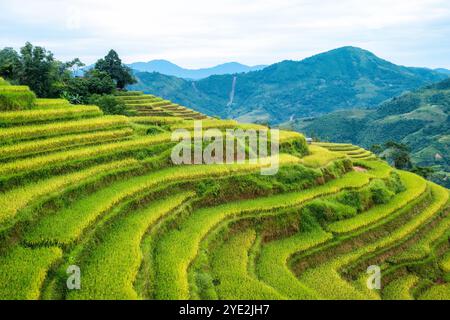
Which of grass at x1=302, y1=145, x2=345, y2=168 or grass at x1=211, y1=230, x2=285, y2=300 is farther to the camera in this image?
grass at x1=302, y1=145, x2=345, y2=168

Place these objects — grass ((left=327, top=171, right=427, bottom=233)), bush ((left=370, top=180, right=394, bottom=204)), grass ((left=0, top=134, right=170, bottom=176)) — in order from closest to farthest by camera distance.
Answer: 1. grass ((left=0, top=134, right=170, bottom=176))
2. grass ((left=327, top=171, right=427, bottom=233))
3. bush ((left=370, top=180, right=394, bottom=204))

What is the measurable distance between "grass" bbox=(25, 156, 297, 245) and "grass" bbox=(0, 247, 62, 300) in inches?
17.2

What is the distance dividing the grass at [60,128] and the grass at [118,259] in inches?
192

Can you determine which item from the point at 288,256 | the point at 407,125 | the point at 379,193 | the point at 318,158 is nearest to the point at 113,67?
the point at 318,158

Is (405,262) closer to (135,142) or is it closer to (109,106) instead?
(135,142)

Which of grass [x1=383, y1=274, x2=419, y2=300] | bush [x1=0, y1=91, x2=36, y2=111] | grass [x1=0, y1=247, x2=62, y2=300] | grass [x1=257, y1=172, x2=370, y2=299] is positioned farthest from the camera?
bush [x1=0, y1=91, x2=36, y2=111]

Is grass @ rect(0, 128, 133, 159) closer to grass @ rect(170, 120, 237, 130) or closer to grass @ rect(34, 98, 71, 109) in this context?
grass @ rect(34, 98, 71, 109)

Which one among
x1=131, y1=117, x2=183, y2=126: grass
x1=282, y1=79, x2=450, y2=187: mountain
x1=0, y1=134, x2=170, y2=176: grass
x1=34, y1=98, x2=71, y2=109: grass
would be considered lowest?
x1=282, y1=79, x2=450, y2=187: mountain

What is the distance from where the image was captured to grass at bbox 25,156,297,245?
9.39 meters

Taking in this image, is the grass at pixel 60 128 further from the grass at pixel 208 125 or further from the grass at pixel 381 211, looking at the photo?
the grass at pixel 381 211

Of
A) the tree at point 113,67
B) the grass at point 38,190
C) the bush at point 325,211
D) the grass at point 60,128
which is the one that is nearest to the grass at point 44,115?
the grass at point 60,128

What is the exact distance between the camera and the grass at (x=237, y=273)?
927 cm

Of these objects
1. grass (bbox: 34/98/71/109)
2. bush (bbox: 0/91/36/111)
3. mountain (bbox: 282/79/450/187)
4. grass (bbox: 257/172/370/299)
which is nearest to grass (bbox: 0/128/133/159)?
bush (bbox: 0/91/36/111)

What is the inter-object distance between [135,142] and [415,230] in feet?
36.8
